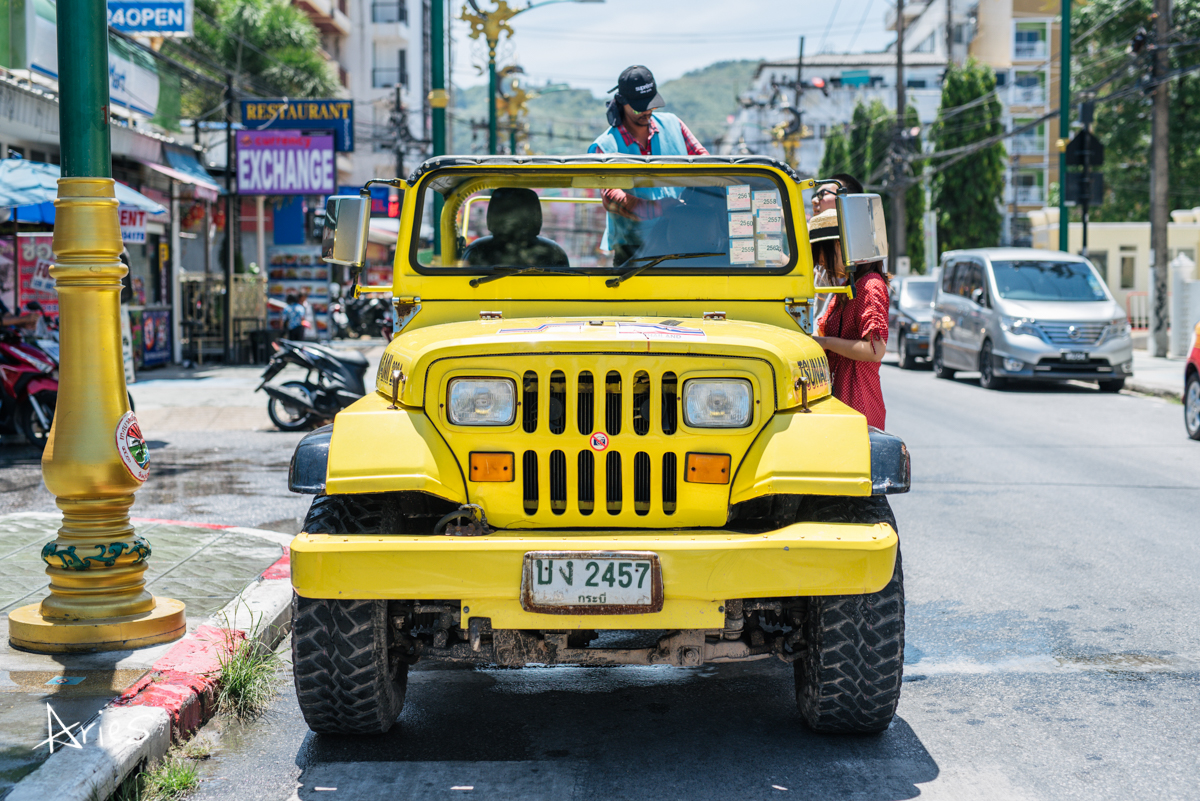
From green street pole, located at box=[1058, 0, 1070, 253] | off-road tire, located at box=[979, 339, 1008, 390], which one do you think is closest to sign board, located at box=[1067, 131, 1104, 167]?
green street pole, located at box=[1058, 0, 1070, 253]

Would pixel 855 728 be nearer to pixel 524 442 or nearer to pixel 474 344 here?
pixel 524 442

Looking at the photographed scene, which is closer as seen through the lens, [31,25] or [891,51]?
[31,25]

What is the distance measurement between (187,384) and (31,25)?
17.8 ft

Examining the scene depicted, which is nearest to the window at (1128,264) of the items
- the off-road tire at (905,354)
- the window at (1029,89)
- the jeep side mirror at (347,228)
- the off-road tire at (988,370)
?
the off-road tire at (905,354)

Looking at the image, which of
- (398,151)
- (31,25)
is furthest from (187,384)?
(398,151)

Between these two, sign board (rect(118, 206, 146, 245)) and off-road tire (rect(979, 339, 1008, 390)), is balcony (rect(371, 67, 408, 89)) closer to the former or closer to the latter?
off-road tire (rect(979, 339, 1008, 390))

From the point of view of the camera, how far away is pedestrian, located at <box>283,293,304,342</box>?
93.7 feet

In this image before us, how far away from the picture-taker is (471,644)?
13.5 ft

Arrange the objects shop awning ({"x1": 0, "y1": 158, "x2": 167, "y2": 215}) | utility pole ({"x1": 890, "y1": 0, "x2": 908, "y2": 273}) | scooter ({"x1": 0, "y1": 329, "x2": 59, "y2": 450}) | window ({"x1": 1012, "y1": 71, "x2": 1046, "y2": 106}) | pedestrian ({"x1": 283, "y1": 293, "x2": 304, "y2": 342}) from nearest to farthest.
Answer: shop awning ({"x1": 0, "y1": 158, "x2": 167, "y2": 215}) < scooter ({"x1": 0, "y1": 329, "x2": 59, "y2": 450}) < pedestrian ({"x1": 283, "y1": 293, "x2": 304, "y2": 342}) < utility pole ({"x1": 890, "y1": 0, "x2": 908, "y2": 273}) < window ({"x1": 1012, "y1": 71, "x2": 1046, "y2": 106})

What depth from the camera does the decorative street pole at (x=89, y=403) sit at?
5258mm

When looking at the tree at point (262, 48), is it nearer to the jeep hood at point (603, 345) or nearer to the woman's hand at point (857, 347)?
the woman's hand at point (857, 347)

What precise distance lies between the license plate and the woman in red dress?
7.16 feet

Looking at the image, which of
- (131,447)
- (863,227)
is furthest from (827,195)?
(131,447)

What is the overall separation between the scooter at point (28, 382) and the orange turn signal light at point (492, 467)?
870cm
